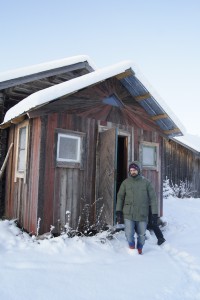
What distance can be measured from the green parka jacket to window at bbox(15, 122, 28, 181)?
2.47 meters

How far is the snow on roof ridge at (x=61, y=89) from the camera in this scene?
5648 millimetres

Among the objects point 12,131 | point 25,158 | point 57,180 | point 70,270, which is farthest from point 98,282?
point 12,131

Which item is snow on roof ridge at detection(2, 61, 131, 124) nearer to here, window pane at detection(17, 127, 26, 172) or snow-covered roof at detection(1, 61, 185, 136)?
snow-covered roof at detection(1, 61, 185, 136)

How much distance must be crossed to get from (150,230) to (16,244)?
12.9 ft

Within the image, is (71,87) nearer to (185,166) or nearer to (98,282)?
(98,282)

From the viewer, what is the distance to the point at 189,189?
17.2 m

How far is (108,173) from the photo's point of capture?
22.1 ft

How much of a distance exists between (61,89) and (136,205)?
299cm

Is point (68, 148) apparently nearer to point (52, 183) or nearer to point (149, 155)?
point (52, 183)

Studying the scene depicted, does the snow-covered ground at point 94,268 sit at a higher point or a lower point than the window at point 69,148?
lower

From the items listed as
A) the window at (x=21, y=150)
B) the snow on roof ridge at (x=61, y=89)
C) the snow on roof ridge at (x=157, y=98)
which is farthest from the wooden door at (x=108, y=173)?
the window at (x=21, y=150)

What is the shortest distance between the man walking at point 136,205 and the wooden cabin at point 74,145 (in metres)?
0.51

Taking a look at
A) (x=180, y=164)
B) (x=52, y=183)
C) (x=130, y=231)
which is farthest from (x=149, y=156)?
Result: (x=180, y=164)

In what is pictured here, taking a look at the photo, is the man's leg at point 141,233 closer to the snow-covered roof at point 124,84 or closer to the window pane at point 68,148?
the window pane at point 68,148
